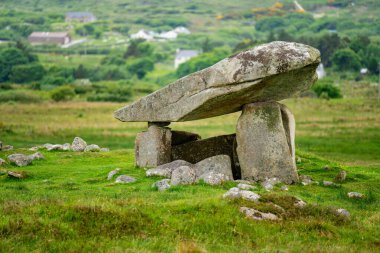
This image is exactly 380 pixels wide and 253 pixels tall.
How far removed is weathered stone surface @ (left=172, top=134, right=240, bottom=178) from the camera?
2594 cm

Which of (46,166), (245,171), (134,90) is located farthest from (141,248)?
(134,90)

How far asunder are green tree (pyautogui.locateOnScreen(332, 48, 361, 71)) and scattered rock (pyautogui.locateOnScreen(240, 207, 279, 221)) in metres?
104

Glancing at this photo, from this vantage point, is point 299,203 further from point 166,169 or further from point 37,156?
point 37,156

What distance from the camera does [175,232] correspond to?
50.5 ft

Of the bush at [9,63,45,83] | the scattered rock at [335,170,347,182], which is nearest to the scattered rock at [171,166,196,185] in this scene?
the scattered rock at [335,170,347,182]

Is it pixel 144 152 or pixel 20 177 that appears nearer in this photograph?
pixel 20 177

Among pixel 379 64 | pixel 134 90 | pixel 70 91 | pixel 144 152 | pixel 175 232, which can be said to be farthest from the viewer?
pixel 379 64

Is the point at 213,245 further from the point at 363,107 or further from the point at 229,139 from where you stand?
the point at 363,107

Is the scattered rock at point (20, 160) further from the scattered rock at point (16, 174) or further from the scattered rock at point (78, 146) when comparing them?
the scattered rock at point (78, 146)

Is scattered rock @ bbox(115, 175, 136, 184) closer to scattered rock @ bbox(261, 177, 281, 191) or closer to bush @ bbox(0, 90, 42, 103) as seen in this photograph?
scattered rock @ bbox(261, 177, 281, 191)

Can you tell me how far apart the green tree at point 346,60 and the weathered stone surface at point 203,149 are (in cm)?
9497

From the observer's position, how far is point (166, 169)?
23.4 m

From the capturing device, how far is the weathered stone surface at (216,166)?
74.8 ft

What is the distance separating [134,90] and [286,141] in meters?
68.1
